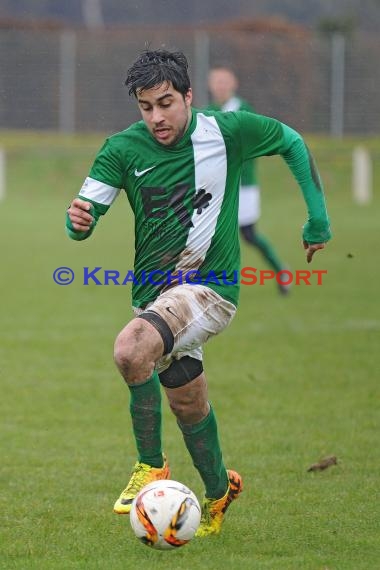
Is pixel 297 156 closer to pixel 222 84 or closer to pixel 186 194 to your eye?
pixel 186 194

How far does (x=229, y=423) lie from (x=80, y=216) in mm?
2818

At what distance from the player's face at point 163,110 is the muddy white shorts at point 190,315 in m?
0.65

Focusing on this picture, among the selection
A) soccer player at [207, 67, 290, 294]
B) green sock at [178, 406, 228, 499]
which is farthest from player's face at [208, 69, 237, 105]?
green sock at [178, 406, 228, 499]

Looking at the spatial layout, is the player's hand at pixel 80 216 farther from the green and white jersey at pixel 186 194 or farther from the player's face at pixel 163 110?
the player's face at pixel 163 110

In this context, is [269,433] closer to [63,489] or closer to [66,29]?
[63,489]

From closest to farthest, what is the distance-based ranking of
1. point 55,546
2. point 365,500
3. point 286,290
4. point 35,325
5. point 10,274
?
1. point 55,546
2. point 365,500
3. point 35,325
4. point 286,290
5. point 10,274

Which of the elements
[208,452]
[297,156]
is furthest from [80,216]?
[208,452]

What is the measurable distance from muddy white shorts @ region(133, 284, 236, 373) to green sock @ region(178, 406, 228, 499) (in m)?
0.30

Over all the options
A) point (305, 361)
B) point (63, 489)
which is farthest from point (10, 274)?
point (63, 489)

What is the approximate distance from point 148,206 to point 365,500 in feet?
5.74

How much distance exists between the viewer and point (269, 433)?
711 centimetres

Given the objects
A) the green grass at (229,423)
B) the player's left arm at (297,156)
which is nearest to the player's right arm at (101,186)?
the player's left arm at (297,156)

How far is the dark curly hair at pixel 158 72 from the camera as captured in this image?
4918mm

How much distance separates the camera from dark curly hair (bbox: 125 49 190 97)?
492 centimetres
